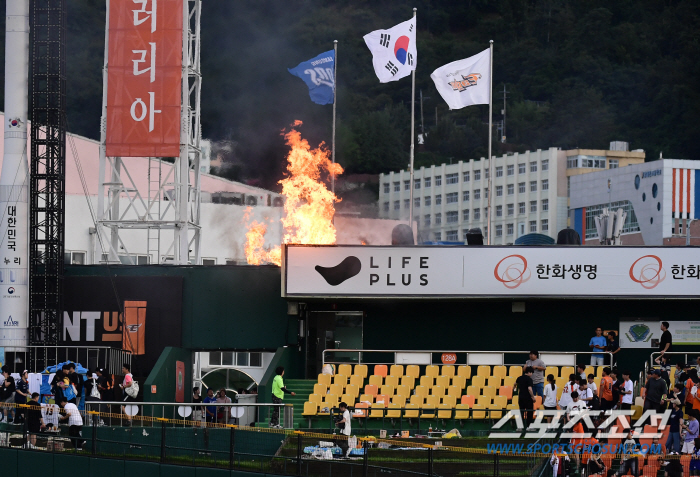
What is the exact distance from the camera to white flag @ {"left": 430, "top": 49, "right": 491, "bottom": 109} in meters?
42.9

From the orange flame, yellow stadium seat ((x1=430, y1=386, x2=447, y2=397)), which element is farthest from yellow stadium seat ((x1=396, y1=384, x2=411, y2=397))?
the orange flame

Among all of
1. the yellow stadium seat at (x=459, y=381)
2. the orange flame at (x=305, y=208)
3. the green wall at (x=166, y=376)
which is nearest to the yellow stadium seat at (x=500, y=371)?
the yellow stadium seat at (x=459, y=381)

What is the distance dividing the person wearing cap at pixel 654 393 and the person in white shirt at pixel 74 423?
12788mm

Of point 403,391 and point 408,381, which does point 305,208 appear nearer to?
point 408,381

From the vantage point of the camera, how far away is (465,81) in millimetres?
43312

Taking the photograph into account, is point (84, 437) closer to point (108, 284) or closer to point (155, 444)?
→ point (155, 444)

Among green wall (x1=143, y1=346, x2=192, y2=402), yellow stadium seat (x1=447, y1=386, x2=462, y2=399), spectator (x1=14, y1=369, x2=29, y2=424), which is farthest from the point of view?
green wall (x1=143, y1=346, x2=192, y2=402)

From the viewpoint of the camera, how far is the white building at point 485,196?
137 metres

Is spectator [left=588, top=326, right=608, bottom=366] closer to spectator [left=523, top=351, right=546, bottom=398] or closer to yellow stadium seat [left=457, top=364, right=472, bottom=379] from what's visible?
yellow stadium seat [left=457, top=364, right=472, bottom=379]

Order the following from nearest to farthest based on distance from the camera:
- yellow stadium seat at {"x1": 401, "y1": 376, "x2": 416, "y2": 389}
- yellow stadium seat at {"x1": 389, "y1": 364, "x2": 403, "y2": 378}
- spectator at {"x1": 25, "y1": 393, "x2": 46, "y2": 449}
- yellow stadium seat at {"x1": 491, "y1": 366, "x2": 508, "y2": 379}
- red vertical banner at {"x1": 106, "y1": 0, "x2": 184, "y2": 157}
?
1. spectator at {"x1": 25, "y1": 393, "x2": 46, "y2": 449}
2. yellow stadium seat at {"x1": 401, "y1": 376, "x2": 416, "y2": 389}
3. yellow stadium seat at {"x1": 491, "y1": 366, "x2": 508, "y2": 379}
4. yellow stadium seat at {"x1": 389, "y1": 364, "x2": 403, "y2": 378}
5. red vertical banner at {"x1": 106, "y1": 0, "x2": 184, "y2": 157}

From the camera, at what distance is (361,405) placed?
30.0 m

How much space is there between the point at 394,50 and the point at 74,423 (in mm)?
22840

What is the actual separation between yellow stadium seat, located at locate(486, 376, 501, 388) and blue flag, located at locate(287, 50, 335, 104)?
1968 centimetres

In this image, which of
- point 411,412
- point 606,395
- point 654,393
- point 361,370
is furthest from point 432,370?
point 654,393
